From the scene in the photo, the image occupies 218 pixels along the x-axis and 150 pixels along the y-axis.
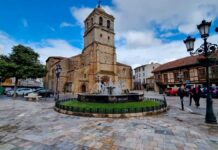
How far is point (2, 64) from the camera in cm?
1867

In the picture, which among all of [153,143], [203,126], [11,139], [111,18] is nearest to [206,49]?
[203,126]

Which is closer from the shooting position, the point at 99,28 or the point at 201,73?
the point at 201,73

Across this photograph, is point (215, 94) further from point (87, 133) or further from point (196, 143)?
point (87, 133)

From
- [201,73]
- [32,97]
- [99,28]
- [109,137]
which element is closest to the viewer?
[109,137]

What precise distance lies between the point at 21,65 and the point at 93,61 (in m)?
20.4

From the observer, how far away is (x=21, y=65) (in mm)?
20750

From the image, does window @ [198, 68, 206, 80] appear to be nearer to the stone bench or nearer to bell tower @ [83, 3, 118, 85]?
bell tower @ [83, 3, 118, 85]

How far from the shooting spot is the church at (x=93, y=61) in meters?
38.5

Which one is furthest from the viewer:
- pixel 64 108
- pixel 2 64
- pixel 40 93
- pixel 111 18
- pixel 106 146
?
pixel 111 18

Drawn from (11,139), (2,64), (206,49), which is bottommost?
(11,139)

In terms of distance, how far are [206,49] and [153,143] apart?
17.0ft

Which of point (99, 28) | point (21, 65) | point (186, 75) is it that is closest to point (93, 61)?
point (99, 28)

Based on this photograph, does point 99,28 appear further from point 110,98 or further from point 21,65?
point 110,98

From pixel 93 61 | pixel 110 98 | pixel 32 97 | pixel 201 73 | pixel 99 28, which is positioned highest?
pixel 99 28
